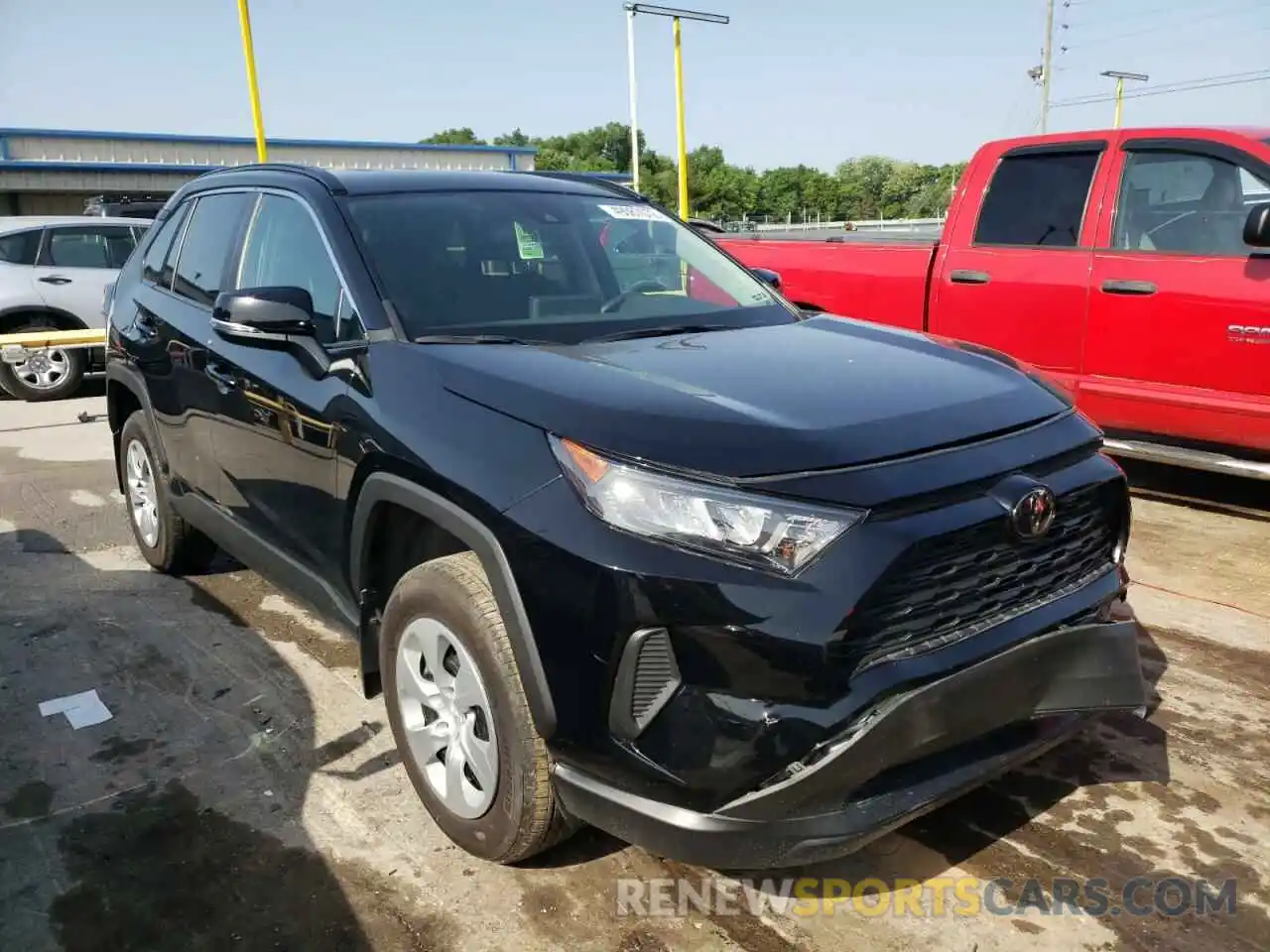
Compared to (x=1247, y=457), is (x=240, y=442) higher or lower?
higher

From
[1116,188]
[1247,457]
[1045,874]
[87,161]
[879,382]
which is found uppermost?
[87,161]

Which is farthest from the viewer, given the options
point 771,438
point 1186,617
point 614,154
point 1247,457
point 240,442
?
point 614,154

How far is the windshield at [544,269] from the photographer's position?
3.03 meters

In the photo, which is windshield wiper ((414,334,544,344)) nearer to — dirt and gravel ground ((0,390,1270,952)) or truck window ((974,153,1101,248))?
dirt and gravel ground ((0,390,1270,952))

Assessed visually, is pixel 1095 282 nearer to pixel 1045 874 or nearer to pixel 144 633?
pixel 1045 874

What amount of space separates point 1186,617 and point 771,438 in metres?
2.84

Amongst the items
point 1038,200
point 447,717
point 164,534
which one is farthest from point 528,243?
point 1038,200

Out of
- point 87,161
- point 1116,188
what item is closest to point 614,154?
point 87,161

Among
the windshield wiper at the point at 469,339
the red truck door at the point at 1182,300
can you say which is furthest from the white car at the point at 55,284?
the red truck door at the point at 1182,300

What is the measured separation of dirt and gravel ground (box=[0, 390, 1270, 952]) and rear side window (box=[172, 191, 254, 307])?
4.51ft

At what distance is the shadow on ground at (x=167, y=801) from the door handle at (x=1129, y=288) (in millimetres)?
4296

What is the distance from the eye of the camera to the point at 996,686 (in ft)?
7.30

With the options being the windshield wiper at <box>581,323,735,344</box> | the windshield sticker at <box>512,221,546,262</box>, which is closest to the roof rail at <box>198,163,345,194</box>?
Answer: the windshield sticker at <box>512,221,546,262</box>

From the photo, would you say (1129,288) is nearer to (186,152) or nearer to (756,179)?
(186,152)
